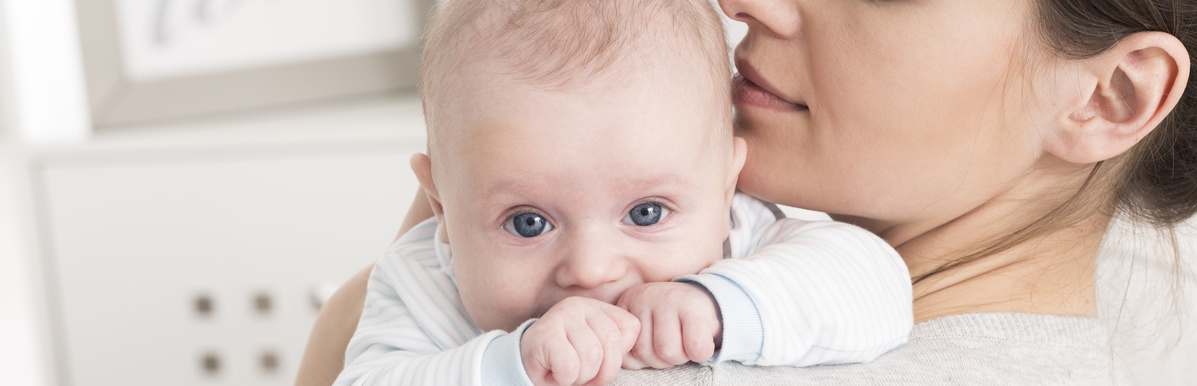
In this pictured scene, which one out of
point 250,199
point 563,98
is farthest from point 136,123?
point 563,98

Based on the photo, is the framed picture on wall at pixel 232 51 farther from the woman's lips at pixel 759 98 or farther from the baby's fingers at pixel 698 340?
the baby's fingers at pixel 698 340

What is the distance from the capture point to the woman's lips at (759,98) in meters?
1.04

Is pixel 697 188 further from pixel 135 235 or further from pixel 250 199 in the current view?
pixel 135 235

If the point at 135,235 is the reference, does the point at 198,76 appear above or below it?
above

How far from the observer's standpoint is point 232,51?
2295mm

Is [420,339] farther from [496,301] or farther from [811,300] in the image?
[811,300]

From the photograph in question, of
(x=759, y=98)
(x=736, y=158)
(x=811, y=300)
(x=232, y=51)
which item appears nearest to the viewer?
(x=811, y=300)

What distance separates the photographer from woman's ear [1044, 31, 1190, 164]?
0.91m

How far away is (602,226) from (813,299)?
0.19m

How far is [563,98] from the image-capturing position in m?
0.81

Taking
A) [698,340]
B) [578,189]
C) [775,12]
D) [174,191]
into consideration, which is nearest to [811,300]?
[698,340]

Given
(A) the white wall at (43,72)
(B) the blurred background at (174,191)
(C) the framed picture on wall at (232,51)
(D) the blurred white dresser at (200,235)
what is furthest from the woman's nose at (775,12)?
(A) the white wall at (43,72)

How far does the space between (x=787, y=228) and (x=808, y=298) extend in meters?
0.16

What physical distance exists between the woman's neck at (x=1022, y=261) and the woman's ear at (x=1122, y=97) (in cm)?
8
